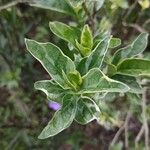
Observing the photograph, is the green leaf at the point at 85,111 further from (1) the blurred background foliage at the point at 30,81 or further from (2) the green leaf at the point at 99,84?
(1) the blurred background foliage at the point at 30,81

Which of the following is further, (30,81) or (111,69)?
(30,81)

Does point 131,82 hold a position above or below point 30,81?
above

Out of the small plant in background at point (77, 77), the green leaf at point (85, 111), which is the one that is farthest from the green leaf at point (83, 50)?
the green leaf at point (85, 111)

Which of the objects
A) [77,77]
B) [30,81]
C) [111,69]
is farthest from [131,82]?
[30,81]

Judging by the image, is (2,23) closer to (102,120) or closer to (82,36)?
(102,120)

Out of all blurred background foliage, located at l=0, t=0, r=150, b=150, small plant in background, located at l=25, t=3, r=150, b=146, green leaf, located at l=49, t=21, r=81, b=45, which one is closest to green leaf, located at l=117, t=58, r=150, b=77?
small plant in background, located at l=25, t=3, r=150, b=146

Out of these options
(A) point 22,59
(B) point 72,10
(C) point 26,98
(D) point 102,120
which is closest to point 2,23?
(A) point 22,59

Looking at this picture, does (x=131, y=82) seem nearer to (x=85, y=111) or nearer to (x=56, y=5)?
(x=85, y=111)
